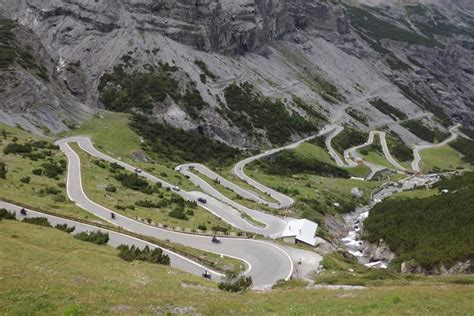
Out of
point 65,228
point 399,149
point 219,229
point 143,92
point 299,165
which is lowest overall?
point 399,149

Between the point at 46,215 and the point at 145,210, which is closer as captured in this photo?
the point at 46,215

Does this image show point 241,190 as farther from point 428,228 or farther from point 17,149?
A: point 17,149

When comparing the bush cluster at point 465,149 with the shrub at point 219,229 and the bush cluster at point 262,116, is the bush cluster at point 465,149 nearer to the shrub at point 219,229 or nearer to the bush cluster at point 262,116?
the bush cluster at point 262,116

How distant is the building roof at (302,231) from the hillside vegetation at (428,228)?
32.7 ft

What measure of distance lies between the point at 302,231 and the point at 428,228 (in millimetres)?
16575

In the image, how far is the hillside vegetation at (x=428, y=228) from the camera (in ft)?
155

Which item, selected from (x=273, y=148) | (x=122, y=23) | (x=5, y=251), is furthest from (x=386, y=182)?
(x=5, y=251)

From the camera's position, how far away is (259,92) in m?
163

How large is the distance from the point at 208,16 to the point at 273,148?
64.9 metres

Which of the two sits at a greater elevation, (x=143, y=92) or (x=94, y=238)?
(x=94, y=238)

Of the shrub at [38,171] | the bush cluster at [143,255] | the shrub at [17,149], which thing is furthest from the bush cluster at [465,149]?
the bush cluster at [143,255]

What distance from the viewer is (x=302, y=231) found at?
57688 mm

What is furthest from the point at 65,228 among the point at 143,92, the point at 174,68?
the point at 174,68

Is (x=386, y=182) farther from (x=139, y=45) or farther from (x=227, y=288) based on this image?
(x=227, y=288)
